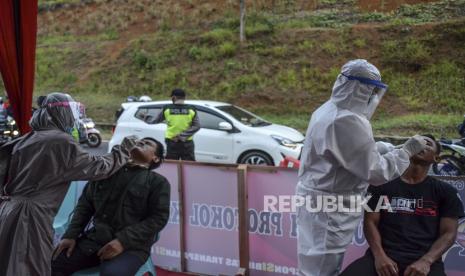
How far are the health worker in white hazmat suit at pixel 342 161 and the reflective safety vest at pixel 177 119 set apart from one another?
5695mm

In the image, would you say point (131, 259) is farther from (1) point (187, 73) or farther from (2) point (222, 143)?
(1) point (187, 73)

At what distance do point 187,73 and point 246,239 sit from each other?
2043 centimetres

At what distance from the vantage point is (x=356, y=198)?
9.01ft

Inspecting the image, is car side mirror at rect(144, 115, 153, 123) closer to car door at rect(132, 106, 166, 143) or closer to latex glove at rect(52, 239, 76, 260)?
car door at rect(132, 106, 166, 143)

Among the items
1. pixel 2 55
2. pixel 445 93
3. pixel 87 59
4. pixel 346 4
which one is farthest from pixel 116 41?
pixel 2 55

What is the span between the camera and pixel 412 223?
2.98m

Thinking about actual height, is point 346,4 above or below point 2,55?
above

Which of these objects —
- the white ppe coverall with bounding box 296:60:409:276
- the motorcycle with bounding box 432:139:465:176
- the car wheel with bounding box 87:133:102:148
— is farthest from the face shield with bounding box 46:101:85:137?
the car wheel with bounding box 87:133:102:148

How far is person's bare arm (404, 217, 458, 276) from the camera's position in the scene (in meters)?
2.81

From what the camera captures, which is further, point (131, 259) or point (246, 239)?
point (246, 239)

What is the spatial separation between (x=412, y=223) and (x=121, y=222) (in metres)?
1.82

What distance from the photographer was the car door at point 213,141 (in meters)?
9.89

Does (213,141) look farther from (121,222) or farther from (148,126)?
(121,222)

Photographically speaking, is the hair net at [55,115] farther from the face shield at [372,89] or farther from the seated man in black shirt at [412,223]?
the seated man in black shirt at [412,223]
